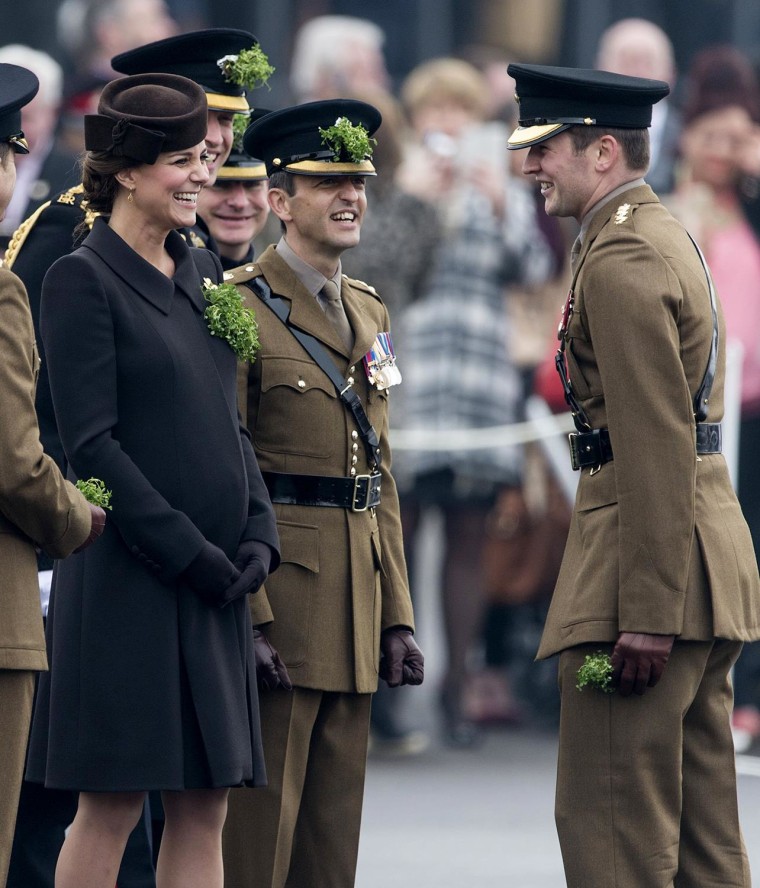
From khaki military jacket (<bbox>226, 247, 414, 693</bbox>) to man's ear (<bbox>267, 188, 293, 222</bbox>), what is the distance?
233mm

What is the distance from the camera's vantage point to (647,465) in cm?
437

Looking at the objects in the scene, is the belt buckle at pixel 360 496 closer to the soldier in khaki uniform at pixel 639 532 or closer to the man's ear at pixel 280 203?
the soldier in khaki uniform at pixel 639 532

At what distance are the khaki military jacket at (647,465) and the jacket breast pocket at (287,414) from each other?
620mm

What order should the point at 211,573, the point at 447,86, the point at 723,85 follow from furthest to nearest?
1. the point at 447,86
2. the point at 723,85
3. the point at 211,573

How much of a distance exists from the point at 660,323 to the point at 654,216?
340 mm

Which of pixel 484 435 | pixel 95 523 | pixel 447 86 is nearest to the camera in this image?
pixel 95 523

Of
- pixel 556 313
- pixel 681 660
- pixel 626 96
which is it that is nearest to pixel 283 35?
pixel 556 313

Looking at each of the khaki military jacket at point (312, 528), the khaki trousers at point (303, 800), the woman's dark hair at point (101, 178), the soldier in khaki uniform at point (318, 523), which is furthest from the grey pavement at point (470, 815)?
the woman's dark hair at point (101, 178)

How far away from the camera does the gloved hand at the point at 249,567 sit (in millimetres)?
4234

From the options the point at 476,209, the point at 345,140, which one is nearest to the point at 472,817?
the point at 476,209

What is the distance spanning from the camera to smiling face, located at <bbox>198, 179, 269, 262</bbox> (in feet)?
19.3

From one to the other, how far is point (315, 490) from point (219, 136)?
3.73 feet

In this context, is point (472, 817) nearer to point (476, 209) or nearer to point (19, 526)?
point (476, 209)

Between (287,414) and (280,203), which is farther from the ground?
(280,203)
